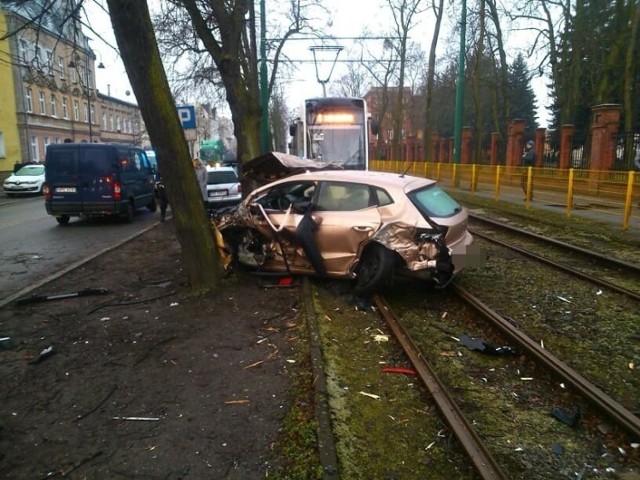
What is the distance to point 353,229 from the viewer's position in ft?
22.1

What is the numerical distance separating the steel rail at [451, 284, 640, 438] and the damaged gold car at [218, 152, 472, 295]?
0.95m

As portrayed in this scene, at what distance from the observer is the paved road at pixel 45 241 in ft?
29.4

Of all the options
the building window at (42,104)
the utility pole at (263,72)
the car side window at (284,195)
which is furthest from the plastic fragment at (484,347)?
the building window at (42,104)

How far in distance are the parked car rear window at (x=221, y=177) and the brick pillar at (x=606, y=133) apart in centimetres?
1350

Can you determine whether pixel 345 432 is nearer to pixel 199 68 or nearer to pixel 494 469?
pixel 494 469

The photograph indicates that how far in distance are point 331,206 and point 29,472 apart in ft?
15.4

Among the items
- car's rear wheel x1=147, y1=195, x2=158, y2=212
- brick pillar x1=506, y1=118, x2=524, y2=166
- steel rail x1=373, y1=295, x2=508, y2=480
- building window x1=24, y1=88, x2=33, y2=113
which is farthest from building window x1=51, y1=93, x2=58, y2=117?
steel rail x1=373, y1=295, x2=508, y2=480

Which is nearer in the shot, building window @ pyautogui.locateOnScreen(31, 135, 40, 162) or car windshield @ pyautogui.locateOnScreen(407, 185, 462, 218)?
car windshield @ pyautogui.locateOnScreen(407, 185, 462, 218)

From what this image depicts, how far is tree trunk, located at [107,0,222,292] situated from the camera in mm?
6293

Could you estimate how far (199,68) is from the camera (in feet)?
65.4

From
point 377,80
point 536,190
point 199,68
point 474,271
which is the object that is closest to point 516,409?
point 474,271

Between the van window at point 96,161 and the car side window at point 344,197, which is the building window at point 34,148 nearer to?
the van window at point 96,161

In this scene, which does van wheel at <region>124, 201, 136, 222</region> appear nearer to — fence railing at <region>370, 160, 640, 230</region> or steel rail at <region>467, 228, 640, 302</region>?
fence railing at <region>370, 160, 640, 230</region>

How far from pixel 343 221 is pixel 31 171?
83.1 feet
